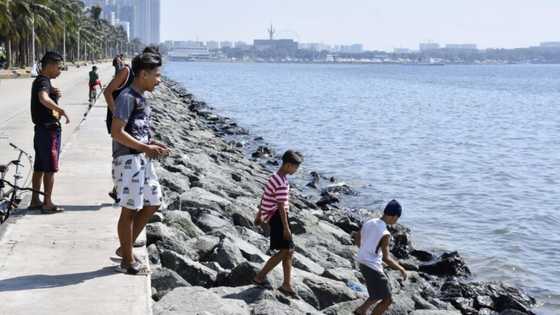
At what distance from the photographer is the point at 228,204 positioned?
34.4 feet

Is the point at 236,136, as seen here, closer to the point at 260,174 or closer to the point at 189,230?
the point at 260,174

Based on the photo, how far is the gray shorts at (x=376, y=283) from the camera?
21.4 ft

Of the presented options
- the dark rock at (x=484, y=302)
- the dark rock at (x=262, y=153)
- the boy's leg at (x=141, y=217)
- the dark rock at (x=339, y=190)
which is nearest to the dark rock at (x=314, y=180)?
the dark rock at (x=339, y=190)

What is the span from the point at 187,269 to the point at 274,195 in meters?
1.15

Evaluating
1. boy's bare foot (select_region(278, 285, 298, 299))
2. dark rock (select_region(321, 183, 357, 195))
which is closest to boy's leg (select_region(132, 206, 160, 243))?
boy's bare foot (select_region(278, 285, 298, 299))

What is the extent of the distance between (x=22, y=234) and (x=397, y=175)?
15.0m

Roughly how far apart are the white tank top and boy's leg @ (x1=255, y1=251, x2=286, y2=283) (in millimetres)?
606

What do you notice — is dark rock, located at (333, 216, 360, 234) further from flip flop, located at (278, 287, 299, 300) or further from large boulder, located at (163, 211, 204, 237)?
flip flop, located at (278, 287, 299, 300)

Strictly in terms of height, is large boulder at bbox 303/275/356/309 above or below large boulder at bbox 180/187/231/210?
below

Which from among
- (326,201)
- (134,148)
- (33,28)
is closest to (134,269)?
(134,148)

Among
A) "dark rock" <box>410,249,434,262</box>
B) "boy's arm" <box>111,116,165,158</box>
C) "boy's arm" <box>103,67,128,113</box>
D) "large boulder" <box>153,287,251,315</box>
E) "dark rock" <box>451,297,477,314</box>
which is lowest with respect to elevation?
"dark rock" <box>410,249,434,262</box>

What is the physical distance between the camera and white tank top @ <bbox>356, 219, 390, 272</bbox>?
6422mm

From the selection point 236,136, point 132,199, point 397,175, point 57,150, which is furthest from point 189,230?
point 236,136

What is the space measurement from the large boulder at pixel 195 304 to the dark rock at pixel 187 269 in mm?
964
